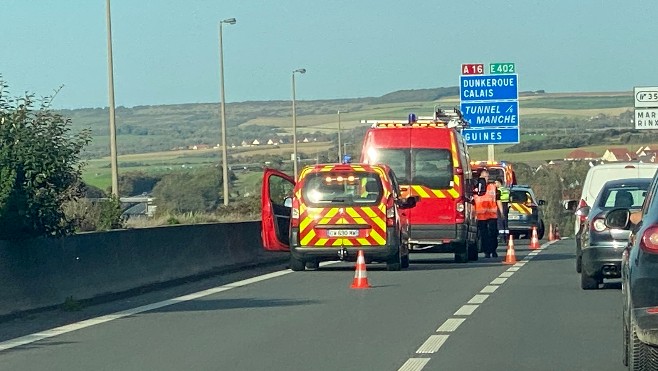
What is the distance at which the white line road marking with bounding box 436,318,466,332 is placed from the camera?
14.1 metres

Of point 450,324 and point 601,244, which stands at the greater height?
point 601,244

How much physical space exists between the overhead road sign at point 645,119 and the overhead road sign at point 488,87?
8379mm

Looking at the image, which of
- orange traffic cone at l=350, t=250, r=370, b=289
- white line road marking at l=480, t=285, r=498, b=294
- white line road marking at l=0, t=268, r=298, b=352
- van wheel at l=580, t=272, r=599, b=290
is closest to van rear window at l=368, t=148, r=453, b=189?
white line road marking at l=0, t=268, r=298, b=352

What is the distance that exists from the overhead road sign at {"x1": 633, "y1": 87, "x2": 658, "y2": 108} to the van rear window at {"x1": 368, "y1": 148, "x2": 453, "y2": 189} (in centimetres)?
1454

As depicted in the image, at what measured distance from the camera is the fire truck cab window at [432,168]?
26766mm

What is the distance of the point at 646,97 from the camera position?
40.3 m

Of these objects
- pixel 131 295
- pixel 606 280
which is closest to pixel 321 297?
pixel 131 295

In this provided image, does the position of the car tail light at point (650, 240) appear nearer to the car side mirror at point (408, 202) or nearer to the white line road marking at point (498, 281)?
the white line road marking at point (498, 281)

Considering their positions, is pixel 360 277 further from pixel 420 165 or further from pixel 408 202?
pixel 420 165

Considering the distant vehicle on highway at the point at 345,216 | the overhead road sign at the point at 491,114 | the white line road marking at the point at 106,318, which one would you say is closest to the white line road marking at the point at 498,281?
the distant vehicle on highway at the point at 345,216

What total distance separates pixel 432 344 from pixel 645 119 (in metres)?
28.7

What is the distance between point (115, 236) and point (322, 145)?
91336 millimetres

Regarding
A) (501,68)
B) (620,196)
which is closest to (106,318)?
(620,196)

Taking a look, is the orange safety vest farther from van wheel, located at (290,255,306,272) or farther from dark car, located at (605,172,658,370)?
dark car, located at (605,172,658,370)
